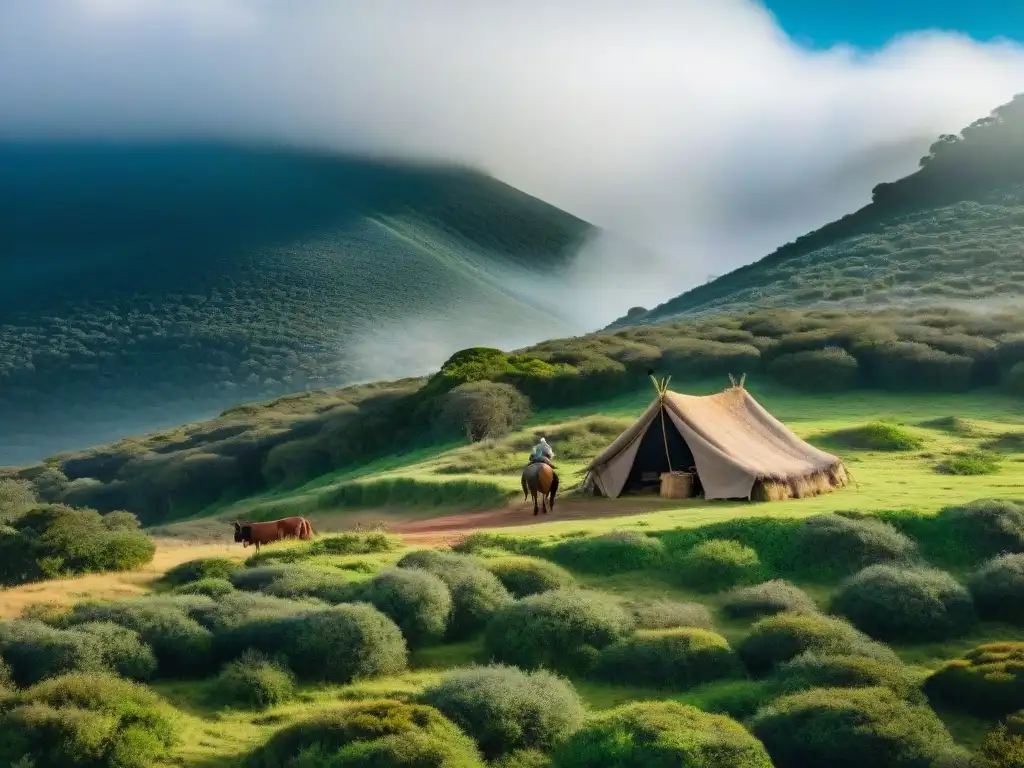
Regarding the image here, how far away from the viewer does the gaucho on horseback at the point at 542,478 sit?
29.3 m

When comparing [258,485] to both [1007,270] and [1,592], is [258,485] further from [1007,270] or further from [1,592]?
[1007,270]

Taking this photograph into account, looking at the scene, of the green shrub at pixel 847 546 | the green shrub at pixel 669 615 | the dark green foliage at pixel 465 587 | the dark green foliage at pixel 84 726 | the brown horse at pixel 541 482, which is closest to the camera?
the dark green foliage at pixel 84 726

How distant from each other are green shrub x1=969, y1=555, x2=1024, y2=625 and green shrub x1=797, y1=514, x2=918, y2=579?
1996 millimetres

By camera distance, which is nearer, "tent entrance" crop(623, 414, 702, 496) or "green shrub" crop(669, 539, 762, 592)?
"green shrub" crop(669, 539, 762, 592)

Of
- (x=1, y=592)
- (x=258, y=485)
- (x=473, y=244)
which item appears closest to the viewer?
(x=1, y=592)

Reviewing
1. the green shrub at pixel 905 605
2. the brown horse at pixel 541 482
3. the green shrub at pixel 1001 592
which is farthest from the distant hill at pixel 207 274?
the green shrub at pixel 1001 592

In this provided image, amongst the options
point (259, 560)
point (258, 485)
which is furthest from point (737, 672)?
point (258, 485)

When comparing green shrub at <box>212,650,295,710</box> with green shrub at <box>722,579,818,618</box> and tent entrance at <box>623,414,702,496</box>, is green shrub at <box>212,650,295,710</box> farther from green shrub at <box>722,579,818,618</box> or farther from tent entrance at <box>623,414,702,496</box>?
tent entrance at <box>623,414,702,496</box>

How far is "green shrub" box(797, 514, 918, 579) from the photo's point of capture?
836 inches

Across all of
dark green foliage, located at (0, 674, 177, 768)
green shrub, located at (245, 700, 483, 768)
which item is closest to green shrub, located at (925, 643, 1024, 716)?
green shrub, located at (245, 700, 483, 768)

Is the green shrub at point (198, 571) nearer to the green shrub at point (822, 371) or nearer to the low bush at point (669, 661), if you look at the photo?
the low bush at point (669, 661)

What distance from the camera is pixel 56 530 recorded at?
22.0 m

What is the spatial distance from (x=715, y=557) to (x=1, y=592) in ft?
42.1

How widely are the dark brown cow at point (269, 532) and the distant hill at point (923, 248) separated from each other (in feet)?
192
